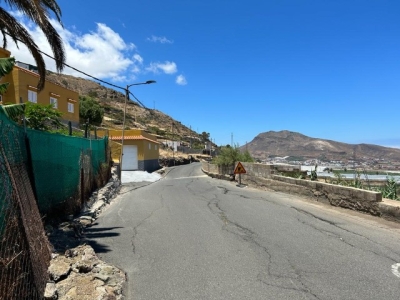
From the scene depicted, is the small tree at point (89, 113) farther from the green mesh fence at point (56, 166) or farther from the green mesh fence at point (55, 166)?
the green mesh fence at point (56, 166)

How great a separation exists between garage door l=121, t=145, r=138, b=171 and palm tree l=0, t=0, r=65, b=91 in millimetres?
29217

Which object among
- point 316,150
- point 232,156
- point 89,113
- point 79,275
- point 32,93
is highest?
point 89,113

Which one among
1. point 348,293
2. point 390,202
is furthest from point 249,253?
point 390,202

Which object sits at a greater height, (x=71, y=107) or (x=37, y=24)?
(x=71, y=107)

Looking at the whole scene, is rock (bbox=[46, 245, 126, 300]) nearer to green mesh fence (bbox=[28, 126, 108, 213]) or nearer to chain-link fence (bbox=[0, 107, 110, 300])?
chain-link fence (bbox=[0, 107, 110, 300])

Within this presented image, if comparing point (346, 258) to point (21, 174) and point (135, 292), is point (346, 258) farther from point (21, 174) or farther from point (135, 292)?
point (21, 174)

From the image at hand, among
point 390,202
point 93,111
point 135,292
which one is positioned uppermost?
point 93,111

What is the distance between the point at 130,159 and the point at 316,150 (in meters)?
59.5

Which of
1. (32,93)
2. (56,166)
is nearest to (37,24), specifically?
(56,166)

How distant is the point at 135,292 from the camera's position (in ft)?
15.1

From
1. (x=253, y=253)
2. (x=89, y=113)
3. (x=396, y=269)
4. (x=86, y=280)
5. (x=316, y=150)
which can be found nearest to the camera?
(x=86, y=280)

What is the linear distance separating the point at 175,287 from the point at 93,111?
204 feet

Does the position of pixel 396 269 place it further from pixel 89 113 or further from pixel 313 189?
pixel 89 113

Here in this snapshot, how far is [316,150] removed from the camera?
85812mm
